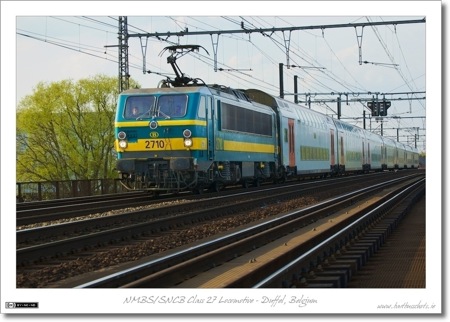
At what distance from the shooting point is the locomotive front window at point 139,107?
66.6 ft

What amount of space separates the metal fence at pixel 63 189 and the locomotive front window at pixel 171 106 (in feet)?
13.5

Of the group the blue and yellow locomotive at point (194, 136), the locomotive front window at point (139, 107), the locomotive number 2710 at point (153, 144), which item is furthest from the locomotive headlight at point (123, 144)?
the locomotive front window at point (139, 107)

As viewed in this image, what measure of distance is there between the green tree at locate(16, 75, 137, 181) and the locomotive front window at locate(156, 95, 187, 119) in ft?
9.99

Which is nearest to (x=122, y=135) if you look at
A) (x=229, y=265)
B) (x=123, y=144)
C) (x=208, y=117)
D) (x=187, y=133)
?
(x=123, y=144)

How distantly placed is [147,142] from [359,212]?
6107mm

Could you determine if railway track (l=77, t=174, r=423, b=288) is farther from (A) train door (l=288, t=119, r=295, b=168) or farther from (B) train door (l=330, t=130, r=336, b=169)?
(B) train door (l=330, t=130, r=336, b=169)

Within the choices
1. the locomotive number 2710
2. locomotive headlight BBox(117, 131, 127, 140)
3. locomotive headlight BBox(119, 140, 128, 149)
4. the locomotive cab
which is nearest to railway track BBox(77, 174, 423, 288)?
the locomotive cab

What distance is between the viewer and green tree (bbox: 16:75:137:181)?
24547 millimetres

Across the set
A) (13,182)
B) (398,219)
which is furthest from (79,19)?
(398,219)

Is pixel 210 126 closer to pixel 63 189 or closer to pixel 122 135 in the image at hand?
pixel 122 135

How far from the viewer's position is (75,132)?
28.7m

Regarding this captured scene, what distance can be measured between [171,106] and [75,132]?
9.26 m
